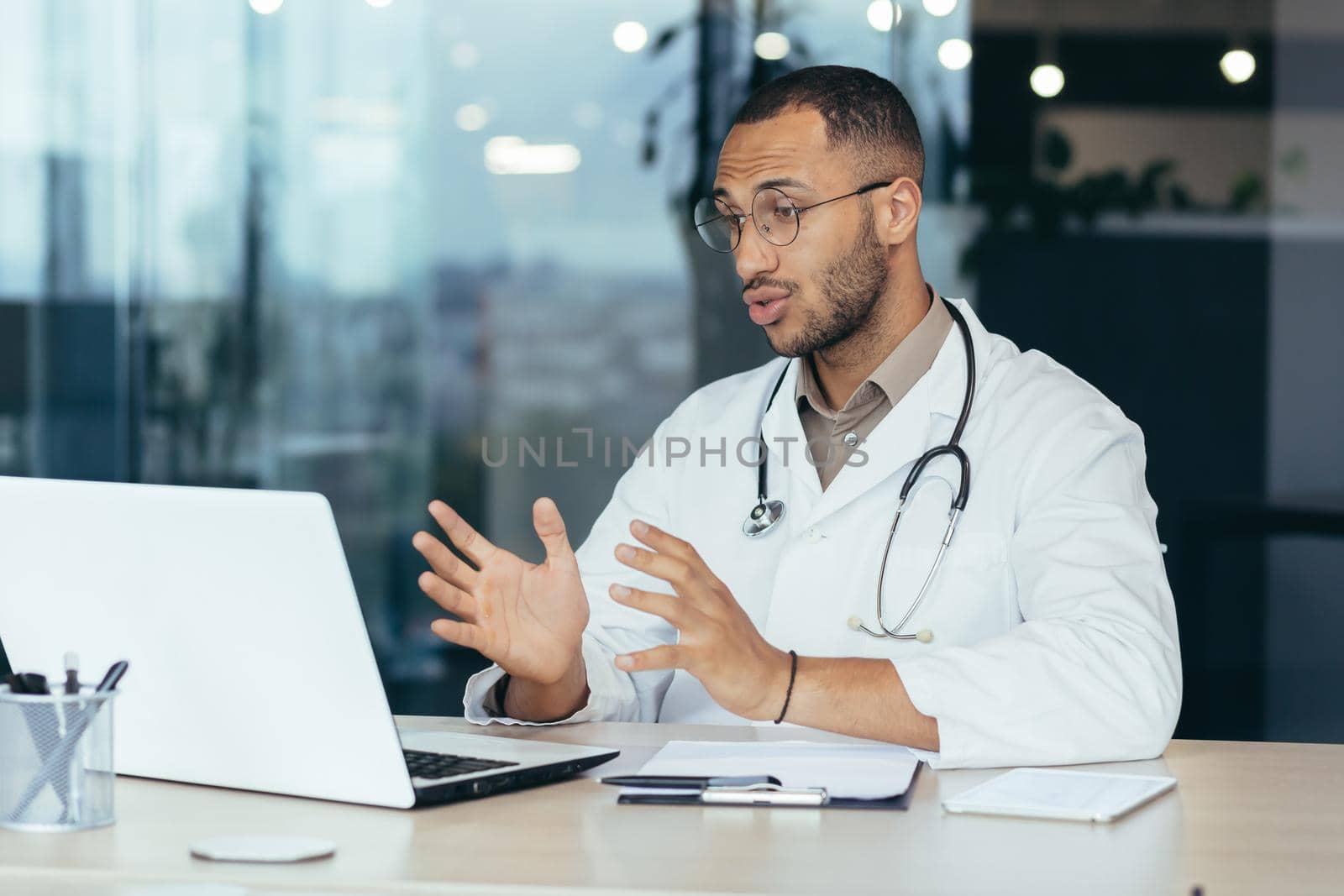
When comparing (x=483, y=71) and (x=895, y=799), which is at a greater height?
(x=483, y=71)

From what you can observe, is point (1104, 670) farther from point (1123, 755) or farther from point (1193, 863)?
point (1193, 863)

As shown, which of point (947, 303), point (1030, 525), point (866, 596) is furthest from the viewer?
point (947, 303)

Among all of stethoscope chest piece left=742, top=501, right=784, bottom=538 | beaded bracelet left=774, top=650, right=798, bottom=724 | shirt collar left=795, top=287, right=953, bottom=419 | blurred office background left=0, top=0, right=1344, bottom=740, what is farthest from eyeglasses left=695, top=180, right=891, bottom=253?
blurred office background left=0, top=0, right=1344, bottom=740

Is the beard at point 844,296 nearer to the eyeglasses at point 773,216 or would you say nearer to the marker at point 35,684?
the eyeglasses at point 773,216

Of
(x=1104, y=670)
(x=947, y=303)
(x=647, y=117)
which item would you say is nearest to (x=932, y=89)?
(x=647, y=117)

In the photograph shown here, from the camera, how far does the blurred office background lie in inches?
136

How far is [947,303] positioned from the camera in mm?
2193

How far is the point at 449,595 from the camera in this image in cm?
160

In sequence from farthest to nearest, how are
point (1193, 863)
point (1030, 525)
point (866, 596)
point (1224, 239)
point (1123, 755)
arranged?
1. point (1224, 239)
2. point (866, 596)
3. point (1030, 525)
4. point (1123, 755)
5. point (1193, 863)

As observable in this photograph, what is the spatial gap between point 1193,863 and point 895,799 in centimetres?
26

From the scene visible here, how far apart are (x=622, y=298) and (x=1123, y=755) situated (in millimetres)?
2299

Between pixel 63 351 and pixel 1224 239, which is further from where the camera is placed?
pixel 63 351

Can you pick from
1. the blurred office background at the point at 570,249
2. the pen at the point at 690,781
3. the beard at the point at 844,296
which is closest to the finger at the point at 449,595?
the pen at the point at 690,781

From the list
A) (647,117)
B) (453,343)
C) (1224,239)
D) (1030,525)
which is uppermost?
(647,117)
